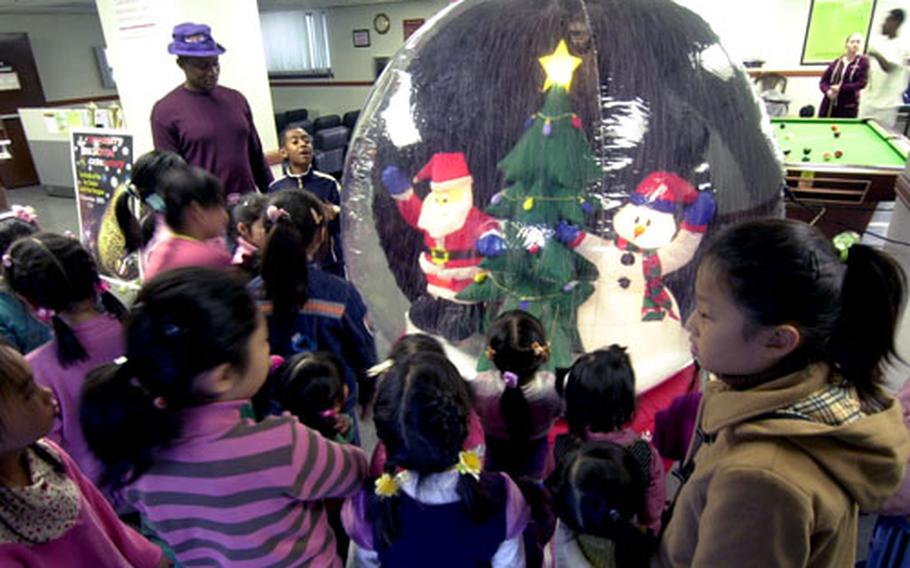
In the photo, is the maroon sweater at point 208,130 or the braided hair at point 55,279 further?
the maroon sweater at point 208,130

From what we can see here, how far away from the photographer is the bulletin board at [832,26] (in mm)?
6988

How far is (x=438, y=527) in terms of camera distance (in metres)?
0.99

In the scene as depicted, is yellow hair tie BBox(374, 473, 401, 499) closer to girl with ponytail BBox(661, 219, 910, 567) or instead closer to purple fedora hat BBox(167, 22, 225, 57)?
girl with ponytail BBox(661, 219, 910, 567)

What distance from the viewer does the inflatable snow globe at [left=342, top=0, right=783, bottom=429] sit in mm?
1884

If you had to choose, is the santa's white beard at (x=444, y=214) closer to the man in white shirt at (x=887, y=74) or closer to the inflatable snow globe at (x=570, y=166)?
the inflatable snow globe at (x=570, y=166)

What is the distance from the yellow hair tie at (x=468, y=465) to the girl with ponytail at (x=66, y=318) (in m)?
0.98

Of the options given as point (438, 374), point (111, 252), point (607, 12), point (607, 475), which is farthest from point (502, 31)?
point (111, 252)

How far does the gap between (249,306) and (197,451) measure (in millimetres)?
249

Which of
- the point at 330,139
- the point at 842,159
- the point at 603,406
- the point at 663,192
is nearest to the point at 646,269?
the point at 663,192

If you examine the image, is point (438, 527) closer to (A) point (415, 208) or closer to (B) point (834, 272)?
(B) point (834, 272)

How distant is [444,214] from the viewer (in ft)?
6.60

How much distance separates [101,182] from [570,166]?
10.6ft

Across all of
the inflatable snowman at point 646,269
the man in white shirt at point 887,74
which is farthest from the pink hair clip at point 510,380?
the man in white shirt at point 887,74

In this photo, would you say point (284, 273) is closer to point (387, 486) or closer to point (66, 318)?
point (66, 318)
